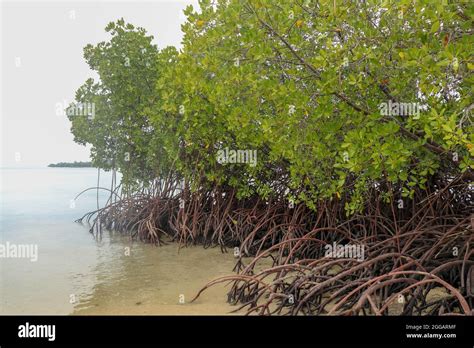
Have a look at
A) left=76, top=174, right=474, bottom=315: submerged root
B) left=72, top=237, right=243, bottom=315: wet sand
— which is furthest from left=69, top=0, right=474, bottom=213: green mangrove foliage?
left=72, top=237, right=243, bottom=315: wet sand

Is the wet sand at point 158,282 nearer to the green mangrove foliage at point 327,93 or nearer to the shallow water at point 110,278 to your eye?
the shallow water at point 110,278

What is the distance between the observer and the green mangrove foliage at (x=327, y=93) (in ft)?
12.2

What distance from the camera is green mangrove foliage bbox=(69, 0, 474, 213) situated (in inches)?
146

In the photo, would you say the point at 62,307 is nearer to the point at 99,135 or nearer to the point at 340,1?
the point at 340,1

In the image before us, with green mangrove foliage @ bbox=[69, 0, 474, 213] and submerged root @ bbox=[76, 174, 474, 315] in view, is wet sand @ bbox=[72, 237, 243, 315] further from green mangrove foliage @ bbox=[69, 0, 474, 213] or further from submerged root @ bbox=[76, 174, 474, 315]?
green mangrove foliage @ bbox=[69, 0, 474, 213]

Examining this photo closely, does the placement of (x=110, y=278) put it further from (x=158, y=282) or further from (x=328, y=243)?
(x=328, y=243)

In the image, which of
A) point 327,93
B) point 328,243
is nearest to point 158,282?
point 328,243

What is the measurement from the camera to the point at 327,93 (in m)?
4.00

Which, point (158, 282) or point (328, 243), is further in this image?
point (328, 243)


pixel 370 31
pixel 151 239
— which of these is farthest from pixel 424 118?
pixel 151 239

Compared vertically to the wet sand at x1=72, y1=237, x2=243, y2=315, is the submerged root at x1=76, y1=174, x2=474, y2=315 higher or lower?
higher

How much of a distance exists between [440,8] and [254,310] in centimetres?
276

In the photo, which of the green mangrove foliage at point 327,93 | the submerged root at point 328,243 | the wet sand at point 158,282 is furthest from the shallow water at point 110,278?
the green mangrove foliage at point 327,93

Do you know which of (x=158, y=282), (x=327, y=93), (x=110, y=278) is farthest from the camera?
(x=110, y=278)
